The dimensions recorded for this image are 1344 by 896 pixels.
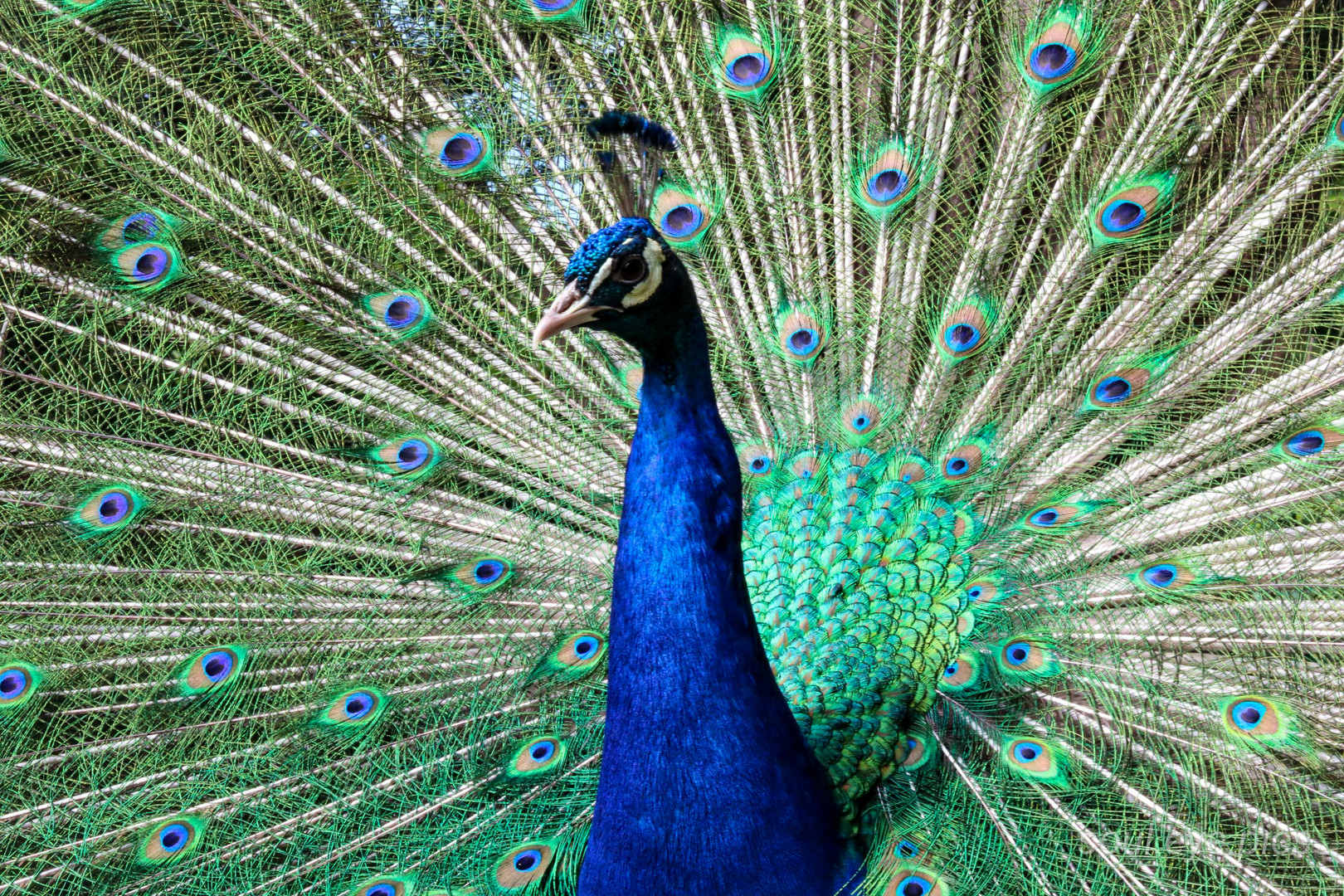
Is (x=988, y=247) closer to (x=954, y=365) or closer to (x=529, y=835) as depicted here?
(x=954, y=365)

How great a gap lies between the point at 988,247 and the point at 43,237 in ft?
4.75

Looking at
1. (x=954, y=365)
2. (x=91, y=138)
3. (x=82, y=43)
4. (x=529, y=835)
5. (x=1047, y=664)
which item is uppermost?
(x=82, y=43)

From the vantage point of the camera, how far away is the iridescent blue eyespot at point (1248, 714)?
1.34 metres

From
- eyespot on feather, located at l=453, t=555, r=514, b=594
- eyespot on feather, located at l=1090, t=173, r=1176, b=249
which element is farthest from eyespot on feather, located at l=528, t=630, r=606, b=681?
eyespot on feather, located at l=1090, t=173, r=1176, b=249

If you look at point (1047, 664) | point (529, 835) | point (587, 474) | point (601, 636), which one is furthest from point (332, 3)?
point (1047, 664)

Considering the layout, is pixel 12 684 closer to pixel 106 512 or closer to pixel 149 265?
pixel 106 512

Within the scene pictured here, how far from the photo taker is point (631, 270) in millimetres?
1030

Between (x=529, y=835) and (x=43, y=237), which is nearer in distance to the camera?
(x=529, y=835)

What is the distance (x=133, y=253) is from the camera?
1.59m

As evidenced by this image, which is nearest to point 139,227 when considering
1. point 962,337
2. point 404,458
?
point 404,458

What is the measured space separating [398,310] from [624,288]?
0.73 m

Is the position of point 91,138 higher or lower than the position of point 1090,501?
higher

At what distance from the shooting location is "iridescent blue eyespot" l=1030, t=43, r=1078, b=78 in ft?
4.88

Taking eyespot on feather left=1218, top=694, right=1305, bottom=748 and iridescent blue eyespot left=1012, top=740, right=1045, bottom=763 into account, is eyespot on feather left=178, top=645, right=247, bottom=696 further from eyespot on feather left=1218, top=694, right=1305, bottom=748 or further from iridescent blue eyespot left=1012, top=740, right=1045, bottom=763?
eyespot on feather left=1218, top=694, right=1305, bottom=748
